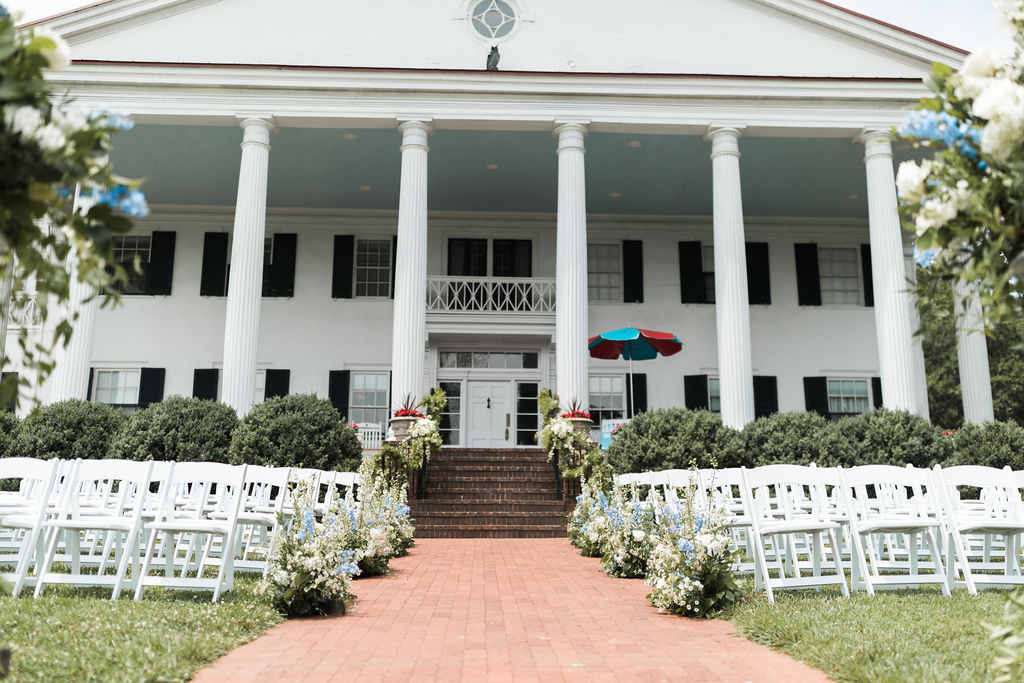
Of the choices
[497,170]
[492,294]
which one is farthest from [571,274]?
[492,294]

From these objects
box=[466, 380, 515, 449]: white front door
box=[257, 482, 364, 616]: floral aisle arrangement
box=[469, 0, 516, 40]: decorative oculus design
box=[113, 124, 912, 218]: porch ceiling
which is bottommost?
box=[257, 482, 364, 616]: floral aisle arrangement

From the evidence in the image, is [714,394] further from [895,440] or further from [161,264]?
[161,264]

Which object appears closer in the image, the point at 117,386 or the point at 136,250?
the point at 117,386

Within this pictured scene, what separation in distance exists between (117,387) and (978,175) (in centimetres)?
2027

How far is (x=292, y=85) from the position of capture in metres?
15.7

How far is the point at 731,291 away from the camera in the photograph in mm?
15391

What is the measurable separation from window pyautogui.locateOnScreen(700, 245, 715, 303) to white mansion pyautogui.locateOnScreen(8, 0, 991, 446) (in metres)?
0.05

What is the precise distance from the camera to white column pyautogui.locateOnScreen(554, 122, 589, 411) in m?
15.1

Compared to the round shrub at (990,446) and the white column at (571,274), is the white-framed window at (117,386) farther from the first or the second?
the round shrub at (990,446)

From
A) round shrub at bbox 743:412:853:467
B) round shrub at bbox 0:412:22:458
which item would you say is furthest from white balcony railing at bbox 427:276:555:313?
round shrub at bbox 0:412:22:458

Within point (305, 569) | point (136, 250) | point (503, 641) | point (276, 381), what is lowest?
point (503, 641)

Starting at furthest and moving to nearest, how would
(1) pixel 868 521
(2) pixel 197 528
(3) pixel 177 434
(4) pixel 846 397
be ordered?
(4) pixel 846 397 < (3) pixel 177 434 < (1) pixel 868 521 < (2) pixel 197 528

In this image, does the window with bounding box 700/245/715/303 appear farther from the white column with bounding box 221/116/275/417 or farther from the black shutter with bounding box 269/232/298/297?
the white column with bounding box 221/116/275/417

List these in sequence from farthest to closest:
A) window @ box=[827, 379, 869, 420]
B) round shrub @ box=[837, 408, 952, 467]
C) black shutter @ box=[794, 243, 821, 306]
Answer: black shutter @ box=[794, 243, 821, 306] → window @ box=[827, 379, 869, 420] → round shrub @ box=[837, 408, 952, 467]
